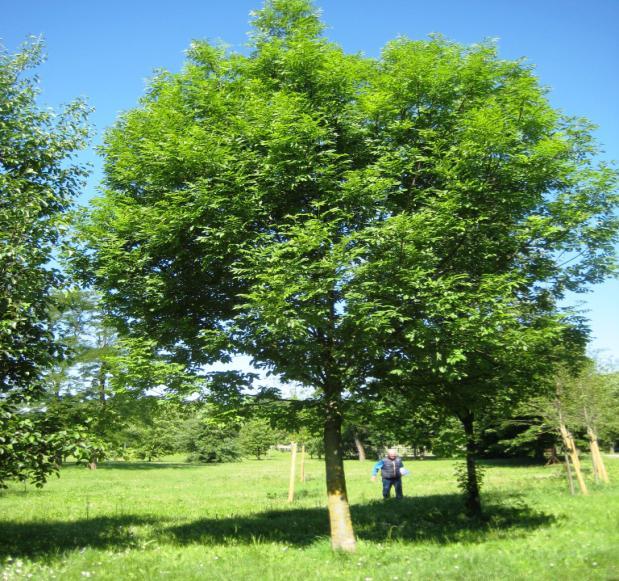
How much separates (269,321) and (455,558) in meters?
5.12

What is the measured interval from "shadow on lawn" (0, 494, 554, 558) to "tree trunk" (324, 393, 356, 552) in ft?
3.55

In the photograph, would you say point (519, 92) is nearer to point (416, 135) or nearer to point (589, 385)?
point (416, 135)

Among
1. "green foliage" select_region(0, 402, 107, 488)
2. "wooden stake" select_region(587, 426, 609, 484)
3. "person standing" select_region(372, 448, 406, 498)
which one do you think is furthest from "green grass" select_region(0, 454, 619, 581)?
"wooden stake" select_region(587, 426, 609, 484)

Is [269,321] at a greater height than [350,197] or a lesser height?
lesser

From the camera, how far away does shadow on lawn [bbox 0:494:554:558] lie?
10.7 m

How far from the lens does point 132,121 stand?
10523 mm

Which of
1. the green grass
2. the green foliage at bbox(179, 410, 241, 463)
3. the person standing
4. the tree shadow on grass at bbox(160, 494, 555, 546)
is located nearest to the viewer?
the green grass

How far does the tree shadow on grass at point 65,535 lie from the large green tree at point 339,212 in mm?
4546

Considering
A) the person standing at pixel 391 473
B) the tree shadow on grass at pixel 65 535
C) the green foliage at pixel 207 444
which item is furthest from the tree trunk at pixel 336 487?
the green foliage at pixel 207 444

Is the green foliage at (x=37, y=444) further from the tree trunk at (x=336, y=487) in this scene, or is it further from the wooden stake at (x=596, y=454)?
the wooden stake at (x=596, y=454)

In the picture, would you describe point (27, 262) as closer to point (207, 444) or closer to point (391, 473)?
point (391, 473)

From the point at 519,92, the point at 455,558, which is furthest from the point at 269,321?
the point at 519,92

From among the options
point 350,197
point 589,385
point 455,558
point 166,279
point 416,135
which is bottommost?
point 455,558

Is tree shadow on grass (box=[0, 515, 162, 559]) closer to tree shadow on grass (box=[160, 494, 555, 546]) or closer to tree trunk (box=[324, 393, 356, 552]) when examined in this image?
tree shadow on grass (box=[160, 494, 555, 546])
